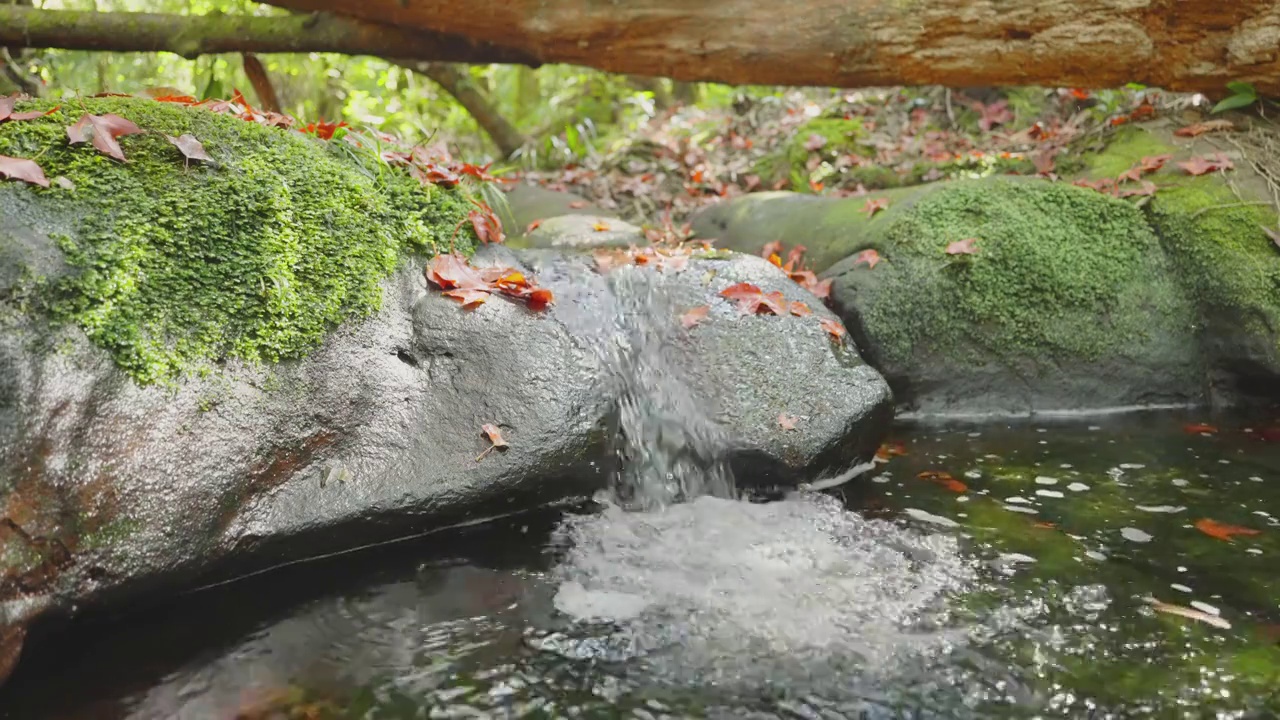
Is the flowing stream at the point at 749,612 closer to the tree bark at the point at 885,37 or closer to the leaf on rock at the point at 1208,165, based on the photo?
the leaf on rock at the point at 1208,165

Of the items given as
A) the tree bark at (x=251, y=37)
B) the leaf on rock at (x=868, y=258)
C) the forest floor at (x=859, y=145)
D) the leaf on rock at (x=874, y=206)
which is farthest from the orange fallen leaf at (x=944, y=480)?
the tree bark at (x=251, y=37)

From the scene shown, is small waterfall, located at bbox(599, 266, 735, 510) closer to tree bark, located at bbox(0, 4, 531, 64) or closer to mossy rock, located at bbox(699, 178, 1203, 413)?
mossy rock, located at bbox(699, 178, 1203, 413)

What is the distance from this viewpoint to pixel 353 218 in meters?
3.44

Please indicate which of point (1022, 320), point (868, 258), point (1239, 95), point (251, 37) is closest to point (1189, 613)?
point (1022, 320)

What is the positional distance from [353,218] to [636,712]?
2.33 meters

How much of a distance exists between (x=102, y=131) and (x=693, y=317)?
2.60m

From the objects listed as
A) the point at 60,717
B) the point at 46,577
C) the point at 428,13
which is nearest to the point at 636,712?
the point at 60,717

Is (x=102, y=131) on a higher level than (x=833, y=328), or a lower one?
higher

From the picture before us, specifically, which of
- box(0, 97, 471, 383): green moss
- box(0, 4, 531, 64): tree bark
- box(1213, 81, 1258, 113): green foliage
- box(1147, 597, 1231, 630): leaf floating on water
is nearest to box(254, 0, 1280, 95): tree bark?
box(1213, 81, 1258, 113): green foliage

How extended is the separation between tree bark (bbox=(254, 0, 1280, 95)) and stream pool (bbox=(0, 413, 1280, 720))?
8.90 feet

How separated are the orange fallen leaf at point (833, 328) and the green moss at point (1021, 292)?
60 centimetres

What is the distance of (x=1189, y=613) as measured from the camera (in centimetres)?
265

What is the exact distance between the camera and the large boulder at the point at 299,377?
8.00ft

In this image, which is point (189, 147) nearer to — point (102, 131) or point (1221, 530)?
point (102, 131)
